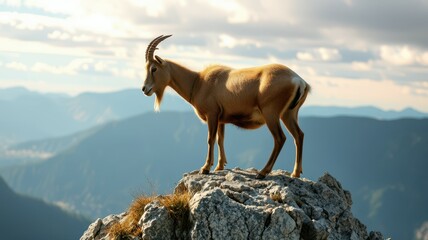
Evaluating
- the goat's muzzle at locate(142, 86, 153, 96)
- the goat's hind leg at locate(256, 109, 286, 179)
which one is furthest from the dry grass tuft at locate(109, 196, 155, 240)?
the goat's muzzle at locate(142, 86, 153, 96)

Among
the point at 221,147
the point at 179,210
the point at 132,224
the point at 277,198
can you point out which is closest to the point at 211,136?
the point at 221,147

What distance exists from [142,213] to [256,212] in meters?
3.79

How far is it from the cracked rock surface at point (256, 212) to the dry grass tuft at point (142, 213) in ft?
0.83

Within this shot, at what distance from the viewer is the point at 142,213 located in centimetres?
1756

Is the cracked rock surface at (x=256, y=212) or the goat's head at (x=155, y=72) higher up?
the goat's head at (x=155, y=72)

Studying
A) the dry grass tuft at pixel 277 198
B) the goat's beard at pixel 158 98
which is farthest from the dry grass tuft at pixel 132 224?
the goat's beard at pixel 158 98

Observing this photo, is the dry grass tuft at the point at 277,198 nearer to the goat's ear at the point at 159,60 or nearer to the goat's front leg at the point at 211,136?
the goat's front leg at the point at 211,136

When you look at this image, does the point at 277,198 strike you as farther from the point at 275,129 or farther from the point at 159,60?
the point at 159,60

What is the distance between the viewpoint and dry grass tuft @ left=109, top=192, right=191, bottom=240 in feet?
54.0

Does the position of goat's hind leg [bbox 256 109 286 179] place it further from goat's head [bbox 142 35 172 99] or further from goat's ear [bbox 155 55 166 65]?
goat's ear [bbox 155 55 166 65]

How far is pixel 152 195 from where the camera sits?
18.2m

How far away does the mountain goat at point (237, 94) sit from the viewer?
18.8 meters

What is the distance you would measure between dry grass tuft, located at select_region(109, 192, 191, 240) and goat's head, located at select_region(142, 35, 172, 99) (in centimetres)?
477

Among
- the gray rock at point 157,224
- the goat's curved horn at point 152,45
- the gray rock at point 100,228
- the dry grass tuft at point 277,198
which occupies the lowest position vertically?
the gray rock at point 100,228
